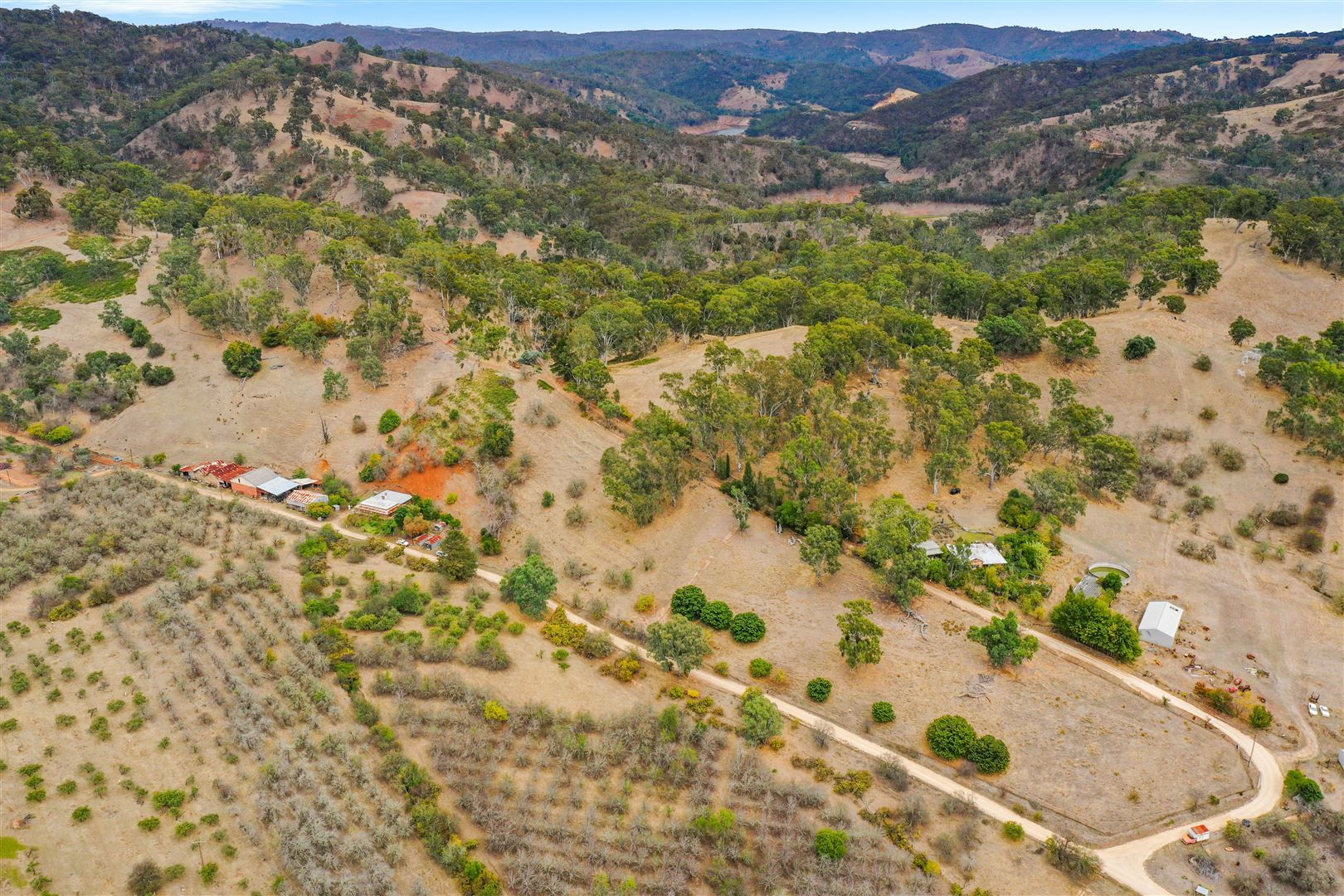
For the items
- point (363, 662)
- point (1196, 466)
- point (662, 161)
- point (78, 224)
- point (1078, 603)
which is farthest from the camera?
point (662, 161)

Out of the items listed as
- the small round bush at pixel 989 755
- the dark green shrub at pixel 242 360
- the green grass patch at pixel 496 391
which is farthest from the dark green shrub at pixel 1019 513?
the dark green shrub at pixel 242 360

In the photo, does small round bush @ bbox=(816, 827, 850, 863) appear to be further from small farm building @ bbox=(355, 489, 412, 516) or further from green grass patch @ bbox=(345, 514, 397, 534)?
small farm building @ bbox=(355, 489, 412, 516)

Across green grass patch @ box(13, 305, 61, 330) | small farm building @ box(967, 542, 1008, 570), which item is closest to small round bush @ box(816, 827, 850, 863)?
small farm building @ box(967, 542, 1008, 570)

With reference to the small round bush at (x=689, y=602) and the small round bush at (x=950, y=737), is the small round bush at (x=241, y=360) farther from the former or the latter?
the small round bush at (x=950, y=737)

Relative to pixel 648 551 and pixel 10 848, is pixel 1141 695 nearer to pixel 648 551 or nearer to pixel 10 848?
pixel 648 551

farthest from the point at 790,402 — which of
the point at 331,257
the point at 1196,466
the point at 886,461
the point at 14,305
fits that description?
the point at 14,305

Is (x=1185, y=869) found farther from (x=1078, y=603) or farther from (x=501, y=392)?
(x=501, y=392)

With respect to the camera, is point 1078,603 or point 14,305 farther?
point 14,305
